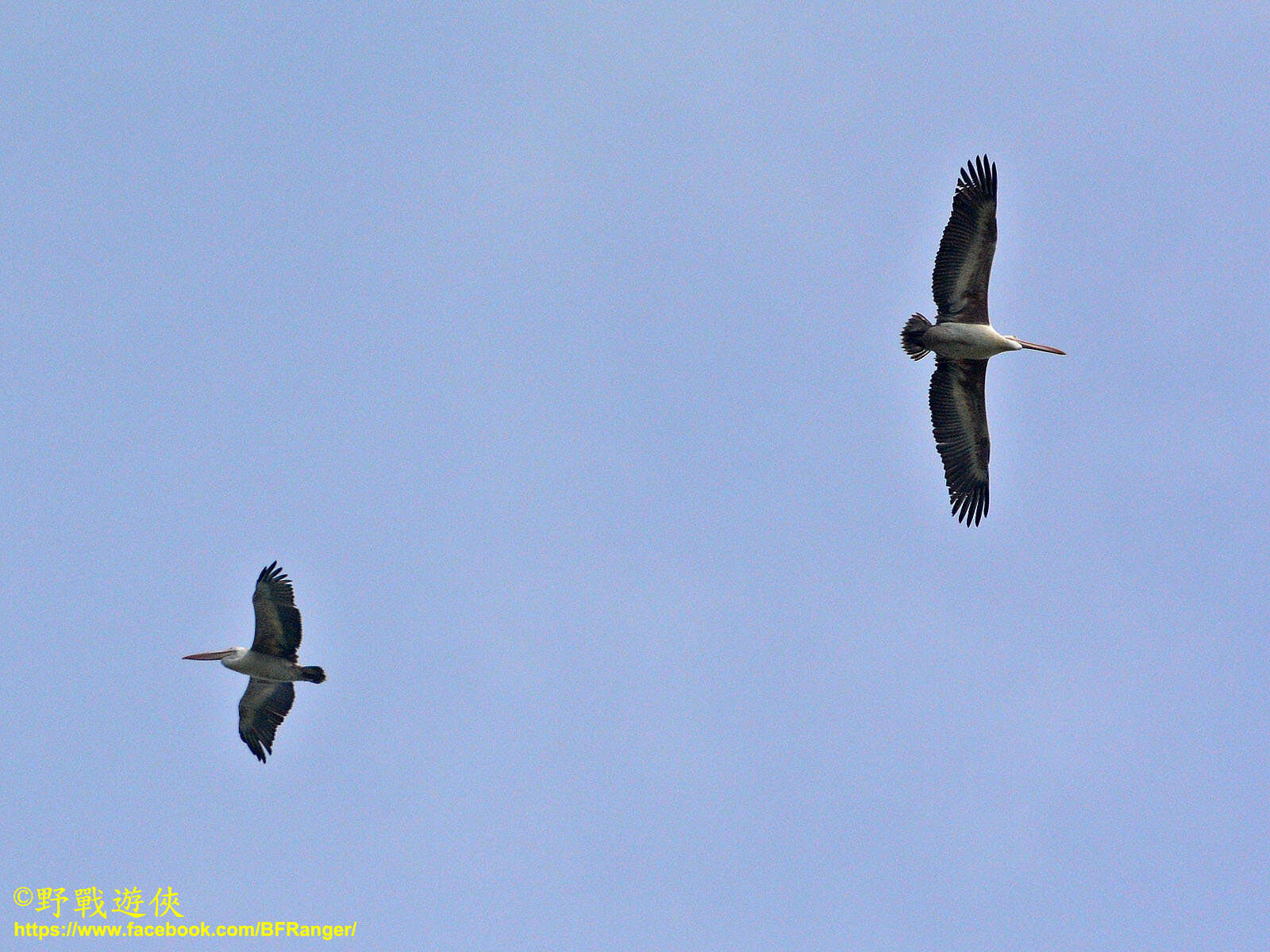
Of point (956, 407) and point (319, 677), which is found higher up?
point (956, 407)

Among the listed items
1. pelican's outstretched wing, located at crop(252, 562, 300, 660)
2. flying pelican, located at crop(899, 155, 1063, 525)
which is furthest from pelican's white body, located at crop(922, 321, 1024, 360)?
pelican's outstretched wing, located at crop(252, 562, 300, 660)

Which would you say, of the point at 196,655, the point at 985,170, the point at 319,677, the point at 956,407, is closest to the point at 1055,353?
the point at 956,407

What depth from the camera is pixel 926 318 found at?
989 inches

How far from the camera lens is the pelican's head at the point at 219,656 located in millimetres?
25641

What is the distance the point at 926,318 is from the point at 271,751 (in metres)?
12.5

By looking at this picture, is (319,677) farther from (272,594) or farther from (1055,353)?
(1055,353)

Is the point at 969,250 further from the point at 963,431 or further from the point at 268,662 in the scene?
the point at 268,662

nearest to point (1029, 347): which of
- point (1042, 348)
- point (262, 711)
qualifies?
point (1042, 348)

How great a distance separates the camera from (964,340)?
24938mm

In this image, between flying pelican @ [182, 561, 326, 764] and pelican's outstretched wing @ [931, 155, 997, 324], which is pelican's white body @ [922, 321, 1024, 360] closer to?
pelican's outstretched wing @ [931, 155, 997, 324]

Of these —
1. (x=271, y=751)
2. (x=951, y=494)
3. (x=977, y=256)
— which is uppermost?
(x=977, y=256)

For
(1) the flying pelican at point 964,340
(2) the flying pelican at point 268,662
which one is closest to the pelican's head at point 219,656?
(2) the flying pelican at point 268,662

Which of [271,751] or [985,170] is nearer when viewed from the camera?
[985,170]

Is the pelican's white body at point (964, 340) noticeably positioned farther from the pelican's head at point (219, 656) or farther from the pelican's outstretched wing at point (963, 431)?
the pelican's head at point (219, 656)
